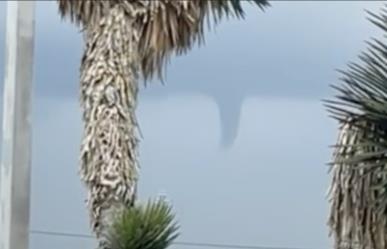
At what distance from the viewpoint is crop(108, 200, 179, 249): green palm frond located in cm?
861

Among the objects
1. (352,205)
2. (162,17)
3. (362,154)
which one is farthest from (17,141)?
(162,17)

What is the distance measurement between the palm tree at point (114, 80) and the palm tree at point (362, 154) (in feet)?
7.09

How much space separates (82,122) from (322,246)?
9.80 feet

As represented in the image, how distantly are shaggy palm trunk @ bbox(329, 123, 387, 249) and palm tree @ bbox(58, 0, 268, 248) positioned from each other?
2.10 m

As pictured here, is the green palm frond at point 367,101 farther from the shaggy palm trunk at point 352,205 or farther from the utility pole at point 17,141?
the utility pole at point 17,141

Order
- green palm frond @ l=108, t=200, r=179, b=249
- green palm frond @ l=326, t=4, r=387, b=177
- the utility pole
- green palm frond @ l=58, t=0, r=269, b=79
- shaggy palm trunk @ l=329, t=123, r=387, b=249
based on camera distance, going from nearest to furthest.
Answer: the utility pole
green palm frond @ l=326, t=4, r=387, b=177
shaggy palm trunk @ l=329, t=123, r=387, b=249
green palm frond @ l=108, t=200, r=179, b=249
green palm frond @ l=58, t=0, r=269, b=79

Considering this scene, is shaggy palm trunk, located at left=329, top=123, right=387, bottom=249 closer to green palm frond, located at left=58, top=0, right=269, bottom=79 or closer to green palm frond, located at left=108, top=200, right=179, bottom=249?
green palm frond, located at left=108, top=200, right=179, bottom=249

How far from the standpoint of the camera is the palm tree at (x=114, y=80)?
30.6 feet

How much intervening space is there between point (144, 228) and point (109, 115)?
1.41 m

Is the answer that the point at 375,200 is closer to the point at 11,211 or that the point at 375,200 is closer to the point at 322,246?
the point at 322,246

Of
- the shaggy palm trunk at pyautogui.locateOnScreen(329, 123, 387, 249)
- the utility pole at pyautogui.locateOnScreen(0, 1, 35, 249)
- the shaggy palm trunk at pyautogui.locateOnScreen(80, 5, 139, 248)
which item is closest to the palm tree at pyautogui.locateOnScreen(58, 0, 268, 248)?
the shaggy palm trunk at pyautogui.locateOnScreen(80, 5, 139, 248)

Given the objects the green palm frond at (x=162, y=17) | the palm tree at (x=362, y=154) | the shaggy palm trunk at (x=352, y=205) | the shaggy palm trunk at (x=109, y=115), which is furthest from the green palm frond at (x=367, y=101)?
the shaggy palm trunk at (x=109, y=115)

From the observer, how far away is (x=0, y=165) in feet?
18.4

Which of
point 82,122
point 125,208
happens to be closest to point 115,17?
point 82,122
